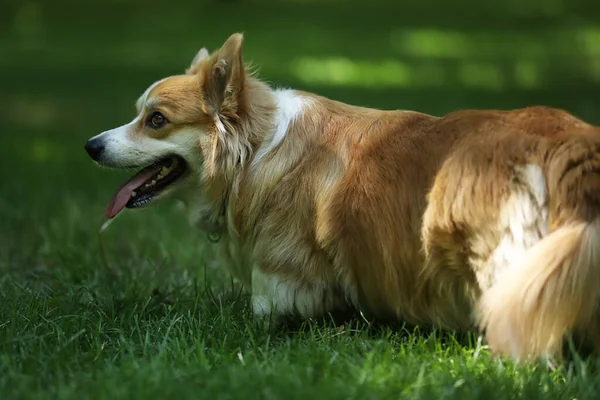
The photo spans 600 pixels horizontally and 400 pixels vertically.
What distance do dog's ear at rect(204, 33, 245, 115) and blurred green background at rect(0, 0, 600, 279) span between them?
6.34 feet

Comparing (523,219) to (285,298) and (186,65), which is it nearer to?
(285,298)

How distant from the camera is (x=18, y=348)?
15.2ft

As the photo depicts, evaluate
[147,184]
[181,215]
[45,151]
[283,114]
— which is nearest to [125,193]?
[147,184]

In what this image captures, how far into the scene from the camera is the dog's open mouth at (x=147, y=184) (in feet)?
17.4

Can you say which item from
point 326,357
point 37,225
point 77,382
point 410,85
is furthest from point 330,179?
point 410,85

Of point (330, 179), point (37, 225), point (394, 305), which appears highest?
point (330, 179)

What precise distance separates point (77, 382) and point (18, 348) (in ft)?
2.16

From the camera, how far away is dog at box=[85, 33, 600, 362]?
4117 millimetres

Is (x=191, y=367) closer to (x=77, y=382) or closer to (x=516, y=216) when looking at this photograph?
(x=77, y=382)

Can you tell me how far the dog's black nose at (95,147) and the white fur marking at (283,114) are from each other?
0.90 meters

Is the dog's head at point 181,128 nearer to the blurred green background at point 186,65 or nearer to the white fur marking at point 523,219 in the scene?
the blurred green background at point 186,65

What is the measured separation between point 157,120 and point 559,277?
2.39 meters

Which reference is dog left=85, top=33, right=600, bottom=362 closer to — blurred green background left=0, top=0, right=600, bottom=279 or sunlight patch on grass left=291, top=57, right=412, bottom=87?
blurred green background left=0, top=0, right=600, bottom=279

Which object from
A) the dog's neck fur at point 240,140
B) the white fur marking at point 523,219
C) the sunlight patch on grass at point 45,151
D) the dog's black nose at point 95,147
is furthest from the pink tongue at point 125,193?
the sunlight patch on grass at point 45,151
